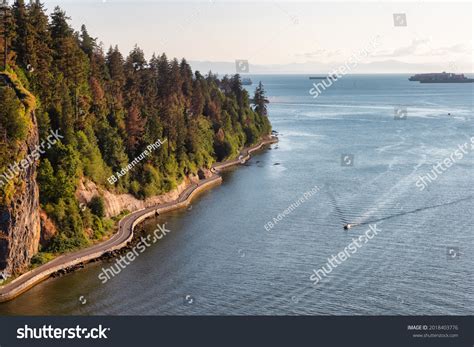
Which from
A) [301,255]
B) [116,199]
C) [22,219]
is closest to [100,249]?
[22,219]

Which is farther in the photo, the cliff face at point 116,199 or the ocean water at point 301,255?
the cliff face at point 116,199

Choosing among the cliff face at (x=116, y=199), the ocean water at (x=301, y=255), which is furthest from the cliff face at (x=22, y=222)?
the cliff face at (x=116, y=199)

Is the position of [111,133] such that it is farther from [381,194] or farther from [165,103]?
[381,194]

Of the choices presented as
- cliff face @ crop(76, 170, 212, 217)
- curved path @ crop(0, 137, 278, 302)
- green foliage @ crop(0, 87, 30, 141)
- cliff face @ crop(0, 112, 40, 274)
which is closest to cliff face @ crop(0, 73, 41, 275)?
cliff face @ crop(0, 112, 40, 274)

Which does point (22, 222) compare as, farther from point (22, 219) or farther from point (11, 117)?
point (11, 117)

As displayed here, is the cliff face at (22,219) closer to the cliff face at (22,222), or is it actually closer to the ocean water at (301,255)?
the cliff face at (22,222)

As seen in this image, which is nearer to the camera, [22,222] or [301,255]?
[22,222]

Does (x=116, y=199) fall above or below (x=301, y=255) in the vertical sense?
above
